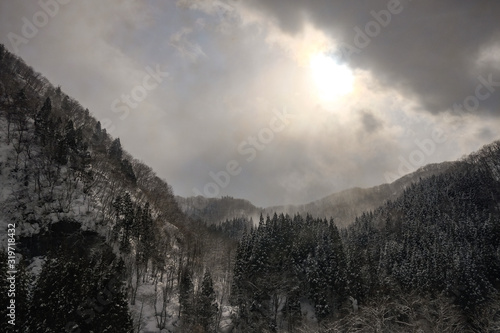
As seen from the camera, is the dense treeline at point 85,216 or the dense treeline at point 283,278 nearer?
the dense treeline at point 85,216

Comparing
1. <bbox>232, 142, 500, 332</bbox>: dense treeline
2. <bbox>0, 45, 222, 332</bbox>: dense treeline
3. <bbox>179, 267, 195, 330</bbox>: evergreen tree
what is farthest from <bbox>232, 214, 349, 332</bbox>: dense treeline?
<bbox>179, 267, 195, 330</bbox>: evergreen tree

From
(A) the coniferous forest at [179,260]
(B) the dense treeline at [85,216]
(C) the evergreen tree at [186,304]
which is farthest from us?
(B) the dense treeline at [85,216]

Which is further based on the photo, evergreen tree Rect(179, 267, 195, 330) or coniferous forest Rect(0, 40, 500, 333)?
evergreen tree Rect(179, 267, 195, 330)

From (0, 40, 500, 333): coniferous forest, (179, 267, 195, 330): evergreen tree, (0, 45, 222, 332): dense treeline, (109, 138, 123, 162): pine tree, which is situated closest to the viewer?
(0, 40, 500, 333): coniferous forest

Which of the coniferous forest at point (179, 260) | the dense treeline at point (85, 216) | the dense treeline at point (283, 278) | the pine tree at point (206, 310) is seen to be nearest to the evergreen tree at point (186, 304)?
the coniferous forest at point (179, 260)

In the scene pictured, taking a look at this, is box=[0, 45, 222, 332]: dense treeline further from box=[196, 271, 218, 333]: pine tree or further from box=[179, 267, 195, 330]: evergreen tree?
box=[179, 267, 195, 330]: evergreen tree

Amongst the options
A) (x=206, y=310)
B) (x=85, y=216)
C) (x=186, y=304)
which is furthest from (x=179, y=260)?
(x=206, y=310)

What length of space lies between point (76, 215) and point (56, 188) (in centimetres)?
757

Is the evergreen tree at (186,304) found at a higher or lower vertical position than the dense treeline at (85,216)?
lower

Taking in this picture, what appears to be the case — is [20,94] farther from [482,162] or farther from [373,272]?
[482,162]

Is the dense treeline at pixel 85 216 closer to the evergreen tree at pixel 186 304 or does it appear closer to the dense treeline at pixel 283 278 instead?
the evergreen tree at pixel 186 304

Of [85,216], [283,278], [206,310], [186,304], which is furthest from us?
[283,278]

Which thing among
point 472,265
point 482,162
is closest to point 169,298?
point 472,265

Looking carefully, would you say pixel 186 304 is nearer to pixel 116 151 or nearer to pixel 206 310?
pixel 206 310
